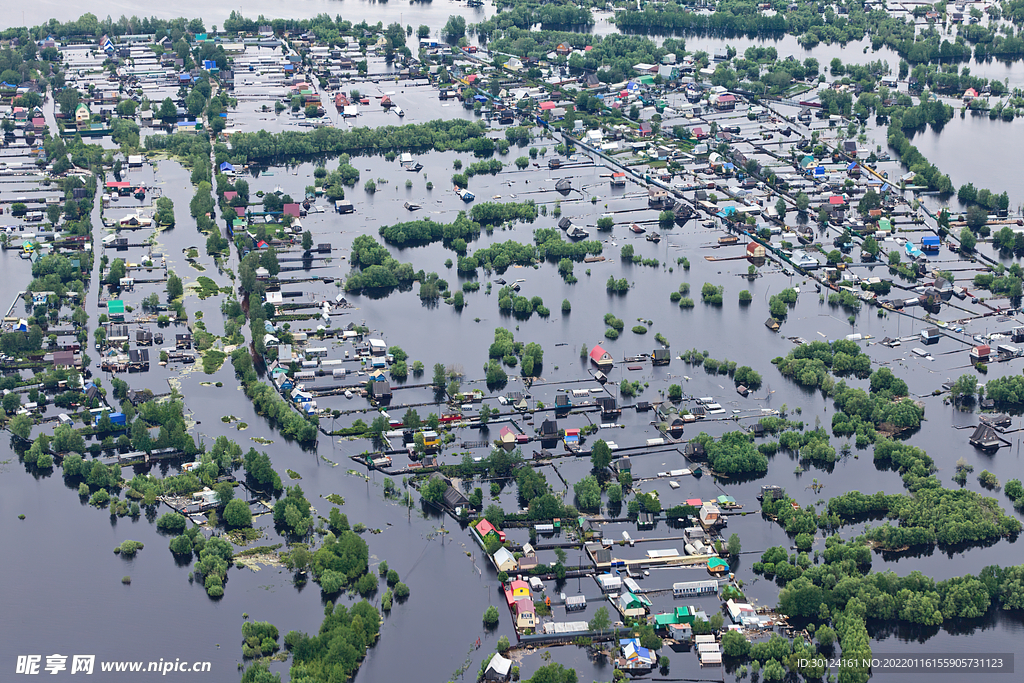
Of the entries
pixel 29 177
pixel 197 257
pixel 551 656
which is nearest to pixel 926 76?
pixel 197 257

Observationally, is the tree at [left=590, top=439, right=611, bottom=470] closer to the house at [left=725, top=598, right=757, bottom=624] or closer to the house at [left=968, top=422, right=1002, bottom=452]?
the house at [left=725, top=598, right=757, bottom=624]

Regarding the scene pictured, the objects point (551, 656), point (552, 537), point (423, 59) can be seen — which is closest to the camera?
point (551, 656)

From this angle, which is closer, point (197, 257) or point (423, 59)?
point (197, 257)

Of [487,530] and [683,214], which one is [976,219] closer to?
[683,214]

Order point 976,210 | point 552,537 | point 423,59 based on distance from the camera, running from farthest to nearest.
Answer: point 423,59
point 976,210
point 552,537

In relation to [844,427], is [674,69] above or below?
above

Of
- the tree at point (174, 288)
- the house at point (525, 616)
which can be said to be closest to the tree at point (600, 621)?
the house at point (525, 616)

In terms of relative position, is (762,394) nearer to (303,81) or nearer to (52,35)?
(303,81)

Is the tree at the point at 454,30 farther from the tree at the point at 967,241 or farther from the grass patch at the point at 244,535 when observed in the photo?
the grass patch at the point at 244,535

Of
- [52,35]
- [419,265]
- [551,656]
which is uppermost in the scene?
[52,35]
